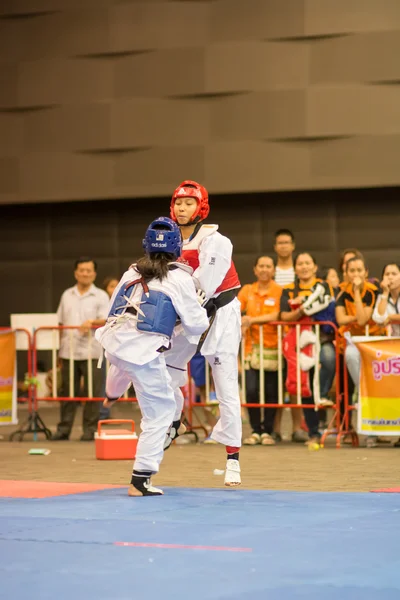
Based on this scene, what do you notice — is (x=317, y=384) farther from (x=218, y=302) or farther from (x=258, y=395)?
(x=218, y=302)

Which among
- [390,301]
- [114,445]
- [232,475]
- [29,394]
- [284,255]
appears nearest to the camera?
[232,475]

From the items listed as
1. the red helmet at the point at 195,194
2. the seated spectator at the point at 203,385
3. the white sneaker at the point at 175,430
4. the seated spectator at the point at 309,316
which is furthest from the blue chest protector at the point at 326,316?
the white sneaker at the point at 175,430

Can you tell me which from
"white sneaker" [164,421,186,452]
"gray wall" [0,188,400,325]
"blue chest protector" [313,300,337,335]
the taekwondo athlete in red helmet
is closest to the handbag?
"blue chest protector" [313,300,337,335]

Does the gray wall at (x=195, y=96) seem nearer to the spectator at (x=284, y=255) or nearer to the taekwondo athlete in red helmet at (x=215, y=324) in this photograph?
the spectator at (x=284, y=255)

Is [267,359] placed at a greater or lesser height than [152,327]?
lesser

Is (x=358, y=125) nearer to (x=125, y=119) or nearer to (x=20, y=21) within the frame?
(x=125, y=119)

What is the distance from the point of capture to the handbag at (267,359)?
10.6 m

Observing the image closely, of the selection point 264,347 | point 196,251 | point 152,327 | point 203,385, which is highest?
point 196,251

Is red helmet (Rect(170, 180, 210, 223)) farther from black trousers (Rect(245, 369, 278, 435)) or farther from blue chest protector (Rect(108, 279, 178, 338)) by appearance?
black trousers (Rect(245, 369, 278, 435))

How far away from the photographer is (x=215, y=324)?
7.45 m

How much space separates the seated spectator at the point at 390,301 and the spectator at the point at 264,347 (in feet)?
3.59

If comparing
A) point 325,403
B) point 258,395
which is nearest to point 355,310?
point 325,403

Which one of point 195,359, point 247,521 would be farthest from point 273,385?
point 247,521

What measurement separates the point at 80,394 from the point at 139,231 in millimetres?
6571
